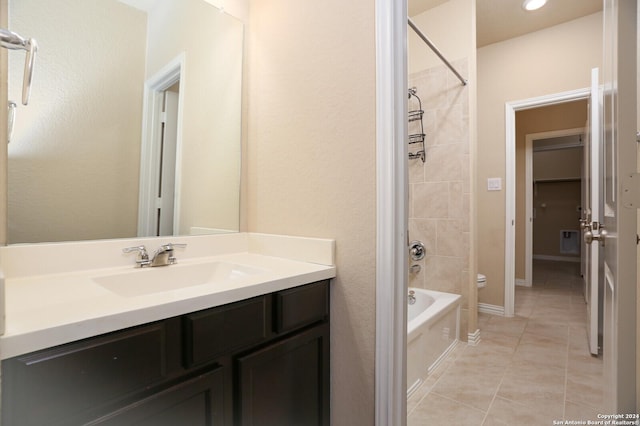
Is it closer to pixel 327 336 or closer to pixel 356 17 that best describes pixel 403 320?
pixel 327 336

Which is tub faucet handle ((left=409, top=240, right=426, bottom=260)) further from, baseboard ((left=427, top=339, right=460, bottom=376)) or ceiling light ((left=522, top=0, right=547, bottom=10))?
ceiling light ((left=522, top=0, right=547, bottom=10))

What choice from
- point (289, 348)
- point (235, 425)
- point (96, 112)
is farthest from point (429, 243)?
point (96, 112)

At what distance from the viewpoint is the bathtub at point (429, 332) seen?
5.78ft

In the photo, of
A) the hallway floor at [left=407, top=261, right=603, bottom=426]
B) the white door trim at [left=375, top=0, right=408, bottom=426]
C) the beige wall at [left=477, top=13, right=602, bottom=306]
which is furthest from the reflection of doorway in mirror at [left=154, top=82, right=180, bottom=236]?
the beige wall at [left=477, top=13, right=602, bottom=306]

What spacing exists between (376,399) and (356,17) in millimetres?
1358

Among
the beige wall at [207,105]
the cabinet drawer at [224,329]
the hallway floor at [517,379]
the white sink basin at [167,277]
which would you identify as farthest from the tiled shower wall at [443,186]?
the cabinet drawer at [224,329]

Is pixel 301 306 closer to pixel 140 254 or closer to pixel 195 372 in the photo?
pixel 195 372

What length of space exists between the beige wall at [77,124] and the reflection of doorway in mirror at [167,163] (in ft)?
0.30

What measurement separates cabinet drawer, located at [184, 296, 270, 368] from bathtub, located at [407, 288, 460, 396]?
42.5 inches

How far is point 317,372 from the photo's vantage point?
44.3 inches

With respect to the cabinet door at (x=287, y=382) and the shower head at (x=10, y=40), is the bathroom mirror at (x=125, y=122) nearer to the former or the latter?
the shower head at (x=10, y=40)

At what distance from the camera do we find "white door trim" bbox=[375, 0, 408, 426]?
104 cm

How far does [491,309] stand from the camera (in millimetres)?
3053

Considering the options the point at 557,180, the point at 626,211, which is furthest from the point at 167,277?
the point at 557,180
